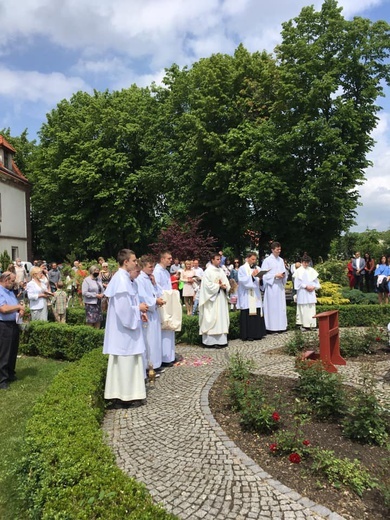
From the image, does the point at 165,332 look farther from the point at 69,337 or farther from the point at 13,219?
the point at 13,219

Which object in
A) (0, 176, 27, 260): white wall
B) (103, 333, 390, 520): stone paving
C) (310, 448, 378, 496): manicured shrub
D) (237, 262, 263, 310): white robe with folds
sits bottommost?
(103, 333, 390, 520): stone paving

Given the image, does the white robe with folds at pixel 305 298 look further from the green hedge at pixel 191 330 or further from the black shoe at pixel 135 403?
the black shoe at pixel 135 403

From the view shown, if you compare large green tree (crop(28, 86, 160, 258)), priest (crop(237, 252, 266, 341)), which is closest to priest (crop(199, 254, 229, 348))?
priest (crop(237, 252, 266, 341))

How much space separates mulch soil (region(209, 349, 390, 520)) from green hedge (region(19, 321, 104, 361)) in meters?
4.11

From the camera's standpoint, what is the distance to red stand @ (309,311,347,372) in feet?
24.8

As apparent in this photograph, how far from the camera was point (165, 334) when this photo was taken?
28.1 ft

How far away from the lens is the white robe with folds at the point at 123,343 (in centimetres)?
605

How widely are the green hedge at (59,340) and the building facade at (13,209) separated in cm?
2344

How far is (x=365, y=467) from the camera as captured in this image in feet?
13.4

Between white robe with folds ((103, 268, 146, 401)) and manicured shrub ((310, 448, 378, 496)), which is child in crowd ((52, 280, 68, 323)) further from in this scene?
manicured shrub ((310, 448, 378, 496))

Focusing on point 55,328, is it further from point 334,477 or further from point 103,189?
point 103,189

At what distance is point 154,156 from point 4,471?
26229 mm

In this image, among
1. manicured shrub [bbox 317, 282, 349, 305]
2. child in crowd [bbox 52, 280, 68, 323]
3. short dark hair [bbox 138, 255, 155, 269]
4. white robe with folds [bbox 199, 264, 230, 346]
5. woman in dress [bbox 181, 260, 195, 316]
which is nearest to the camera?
short dark hair [bbox 138, 255, 155, 269]

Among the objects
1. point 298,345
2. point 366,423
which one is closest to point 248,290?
point 298,345
